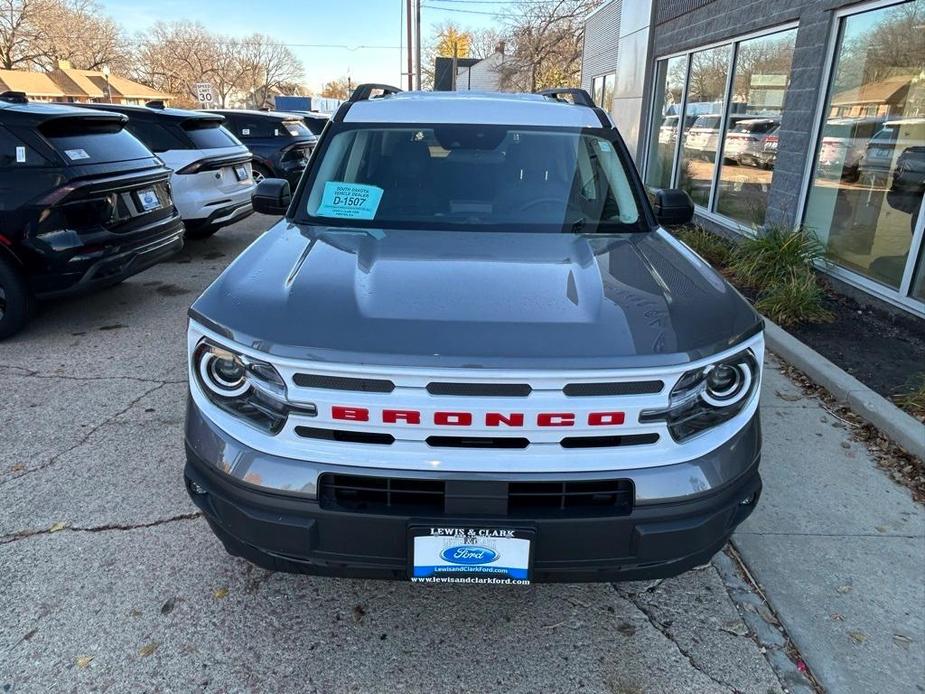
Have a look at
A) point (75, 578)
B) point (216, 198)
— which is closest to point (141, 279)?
point (216, 198)

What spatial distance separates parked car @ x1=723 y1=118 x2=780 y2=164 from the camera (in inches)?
307

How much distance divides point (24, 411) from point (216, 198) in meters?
4.30

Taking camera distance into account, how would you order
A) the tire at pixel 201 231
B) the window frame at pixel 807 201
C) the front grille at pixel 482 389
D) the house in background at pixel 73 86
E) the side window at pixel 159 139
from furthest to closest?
the house in background at pixel 73 86
the tire at pixel 201 231
the side window at pixel 159 139
the window frame at pixel 807 201
the front grille at pixel 482 389

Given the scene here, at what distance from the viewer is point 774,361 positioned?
4926 millimetres

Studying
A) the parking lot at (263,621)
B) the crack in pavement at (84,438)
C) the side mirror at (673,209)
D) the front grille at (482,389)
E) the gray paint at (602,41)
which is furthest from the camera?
the gray paint at (602,41)

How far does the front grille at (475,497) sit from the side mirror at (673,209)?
2064 mm

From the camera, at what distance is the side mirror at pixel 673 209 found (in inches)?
139

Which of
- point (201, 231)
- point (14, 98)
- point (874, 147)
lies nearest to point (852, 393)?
point (874, 147)

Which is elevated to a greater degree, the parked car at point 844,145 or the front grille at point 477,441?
the parked car at point 844,145

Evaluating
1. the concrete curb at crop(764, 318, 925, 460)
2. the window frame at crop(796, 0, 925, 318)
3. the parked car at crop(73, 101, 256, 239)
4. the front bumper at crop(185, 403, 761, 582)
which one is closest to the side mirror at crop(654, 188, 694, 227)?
the concrete curb at crop(764, 318, 925, 460)

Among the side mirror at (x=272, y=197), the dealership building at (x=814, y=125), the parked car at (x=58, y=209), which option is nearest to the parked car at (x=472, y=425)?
the side mirror at (x=272, y=197)

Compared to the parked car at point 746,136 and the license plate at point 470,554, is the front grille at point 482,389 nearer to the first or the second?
the license plate at point 470,554

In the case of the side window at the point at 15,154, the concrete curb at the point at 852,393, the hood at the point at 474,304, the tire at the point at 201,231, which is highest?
the side window at the point at 15,154

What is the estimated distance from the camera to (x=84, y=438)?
3.63 m
